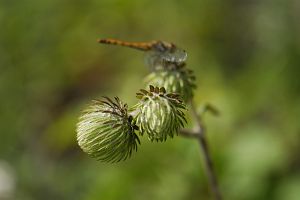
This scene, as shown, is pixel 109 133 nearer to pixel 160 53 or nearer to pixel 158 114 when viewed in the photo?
pixel 158 114

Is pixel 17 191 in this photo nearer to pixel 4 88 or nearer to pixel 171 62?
pixel 4 88

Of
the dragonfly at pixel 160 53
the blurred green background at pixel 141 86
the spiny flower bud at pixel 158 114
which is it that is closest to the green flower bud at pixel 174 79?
the dragonfly at pixel 160 53

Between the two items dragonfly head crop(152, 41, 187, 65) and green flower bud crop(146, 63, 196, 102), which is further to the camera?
green flower bud crop(146, 63, 196, 102)

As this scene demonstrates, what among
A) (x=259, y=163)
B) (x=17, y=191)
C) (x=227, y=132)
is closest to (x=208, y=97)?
(x=227, y=132)

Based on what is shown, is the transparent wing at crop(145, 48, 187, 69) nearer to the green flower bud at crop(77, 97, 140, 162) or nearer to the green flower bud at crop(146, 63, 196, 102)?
the green flower bud at crop(146, 63, 196, 102)

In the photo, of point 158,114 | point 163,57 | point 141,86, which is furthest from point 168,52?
point 141,86

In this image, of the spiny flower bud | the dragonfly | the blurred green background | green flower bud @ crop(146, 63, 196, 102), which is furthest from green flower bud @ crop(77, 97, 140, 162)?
the blurred green background
